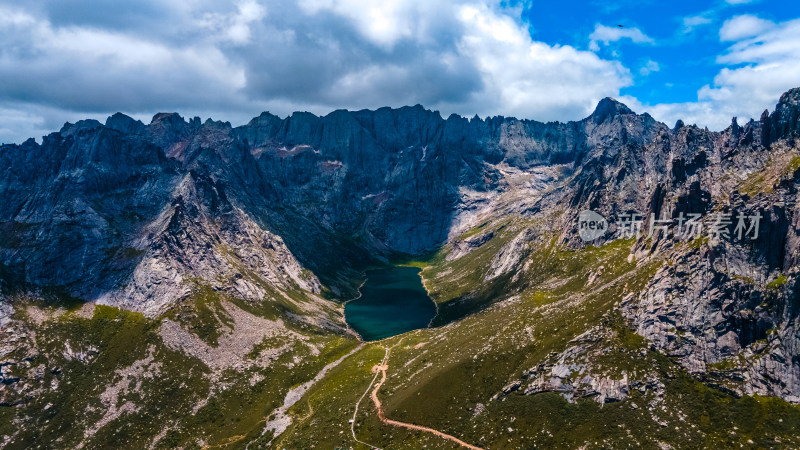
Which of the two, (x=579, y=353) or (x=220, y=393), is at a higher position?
(x=579, y=353)

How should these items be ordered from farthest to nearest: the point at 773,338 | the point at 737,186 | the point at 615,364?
the point at 737,186 → the point at 615,364 → the point at 773,338

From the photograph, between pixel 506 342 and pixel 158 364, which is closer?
pixel 506 342

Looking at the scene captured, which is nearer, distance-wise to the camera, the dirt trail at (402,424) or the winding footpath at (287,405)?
the dirt trail at (402,424)

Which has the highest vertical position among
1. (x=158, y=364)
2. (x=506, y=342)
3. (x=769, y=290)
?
(x=769, y=290)

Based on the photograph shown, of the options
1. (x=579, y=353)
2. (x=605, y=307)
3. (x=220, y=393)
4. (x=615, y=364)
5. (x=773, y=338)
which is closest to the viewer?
(x=773, y=338)

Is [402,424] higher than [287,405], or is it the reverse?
[402,424]

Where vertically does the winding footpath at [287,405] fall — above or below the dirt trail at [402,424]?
below

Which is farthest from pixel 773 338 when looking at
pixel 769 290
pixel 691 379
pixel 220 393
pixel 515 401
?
pixel 220 393

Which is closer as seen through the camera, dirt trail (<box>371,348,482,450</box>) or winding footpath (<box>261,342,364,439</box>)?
dirt trail (<box>371,348,482,450</box>)

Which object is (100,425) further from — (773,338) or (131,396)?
(773,338)

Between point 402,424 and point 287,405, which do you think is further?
point 287,405

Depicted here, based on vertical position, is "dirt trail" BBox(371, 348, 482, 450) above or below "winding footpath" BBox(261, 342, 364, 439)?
above
